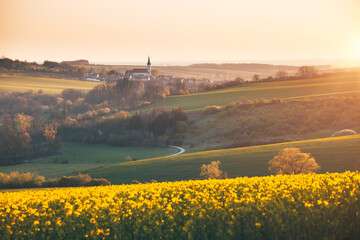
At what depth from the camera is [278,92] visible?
321 feet

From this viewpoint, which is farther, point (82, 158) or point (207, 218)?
point (82, 158)

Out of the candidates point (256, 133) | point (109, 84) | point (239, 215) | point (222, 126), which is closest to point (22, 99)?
point (109, 84)

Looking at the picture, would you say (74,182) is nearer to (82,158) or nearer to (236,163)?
(236,163)

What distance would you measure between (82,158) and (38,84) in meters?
84.6

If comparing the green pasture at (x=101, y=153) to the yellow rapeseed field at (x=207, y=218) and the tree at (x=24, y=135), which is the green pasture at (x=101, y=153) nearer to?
the tree at (x=24, y=135)

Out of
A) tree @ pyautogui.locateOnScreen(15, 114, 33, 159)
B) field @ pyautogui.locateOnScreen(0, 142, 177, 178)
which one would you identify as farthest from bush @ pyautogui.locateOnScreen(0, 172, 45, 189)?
tree @ pyautogui.locateOnScreen(15, 114, 33, 159)

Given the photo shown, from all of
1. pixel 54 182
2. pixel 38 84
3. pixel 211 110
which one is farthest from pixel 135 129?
pixel 38 84

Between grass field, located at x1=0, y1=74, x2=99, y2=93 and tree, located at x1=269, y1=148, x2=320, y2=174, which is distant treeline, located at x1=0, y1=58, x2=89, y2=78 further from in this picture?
tree, located at x1=269, y1=148, x2=320, y2=174

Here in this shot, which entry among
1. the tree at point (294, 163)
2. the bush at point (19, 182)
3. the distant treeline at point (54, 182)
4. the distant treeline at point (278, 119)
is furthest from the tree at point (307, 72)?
the bush at point (19, 182)

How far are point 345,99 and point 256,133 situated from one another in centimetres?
1864

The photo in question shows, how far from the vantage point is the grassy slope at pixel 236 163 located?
31422mm

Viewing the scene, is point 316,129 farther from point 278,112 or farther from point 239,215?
point 239,215

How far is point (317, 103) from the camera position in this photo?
238 ft

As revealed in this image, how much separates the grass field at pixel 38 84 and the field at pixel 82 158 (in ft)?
188
